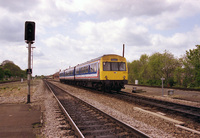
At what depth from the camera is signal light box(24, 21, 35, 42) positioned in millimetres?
11189

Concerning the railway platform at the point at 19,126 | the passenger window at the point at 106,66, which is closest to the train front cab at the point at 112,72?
the passenger window at the point at 106,66

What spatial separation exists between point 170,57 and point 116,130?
30.8 m

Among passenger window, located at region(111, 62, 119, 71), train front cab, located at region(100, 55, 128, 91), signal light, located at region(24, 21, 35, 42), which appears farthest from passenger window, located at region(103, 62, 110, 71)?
signal light, located at region(24, 21, 35, 42)

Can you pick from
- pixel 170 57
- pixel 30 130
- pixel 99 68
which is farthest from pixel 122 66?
pixel 170 57

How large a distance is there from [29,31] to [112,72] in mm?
7735

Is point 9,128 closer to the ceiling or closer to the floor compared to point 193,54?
closer to the floor

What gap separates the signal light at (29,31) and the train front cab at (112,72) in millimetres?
6556

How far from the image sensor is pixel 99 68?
16281 mm

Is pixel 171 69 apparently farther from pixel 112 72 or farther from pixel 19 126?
pixel 19 126

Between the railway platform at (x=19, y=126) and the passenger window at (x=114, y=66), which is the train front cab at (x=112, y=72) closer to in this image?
the passenger window at (x=114, y=66)

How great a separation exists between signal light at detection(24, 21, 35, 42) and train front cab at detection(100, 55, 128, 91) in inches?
258

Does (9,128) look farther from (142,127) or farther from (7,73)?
(7,73)

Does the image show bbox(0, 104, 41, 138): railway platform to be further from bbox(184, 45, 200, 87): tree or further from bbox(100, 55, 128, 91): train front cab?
bbox(184, 45, 200, 87): tree

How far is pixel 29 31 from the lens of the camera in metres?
11.3
